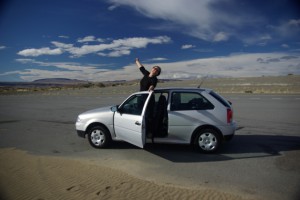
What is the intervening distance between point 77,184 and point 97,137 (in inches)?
106

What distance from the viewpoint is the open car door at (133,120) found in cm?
633

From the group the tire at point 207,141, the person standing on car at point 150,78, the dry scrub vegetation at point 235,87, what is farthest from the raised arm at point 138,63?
the dry scrub vegetation at point 235,87

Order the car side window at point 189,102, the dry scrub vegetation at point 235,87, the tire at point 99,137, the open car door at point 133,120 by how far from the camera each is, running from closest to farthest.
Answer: the open car door at point 133,120 → the car side window at point 189,102 → the tire at point 99,137 → the dry scrub vegetation at point 235,87

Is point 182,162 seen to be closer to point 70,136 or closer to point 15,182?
point 15,182

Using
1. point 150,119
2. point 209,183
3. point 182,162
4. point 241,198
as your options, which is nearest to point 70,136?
point 150,119

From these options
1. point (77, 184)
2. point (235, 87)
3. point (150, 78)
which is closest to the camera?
point (77, 184)

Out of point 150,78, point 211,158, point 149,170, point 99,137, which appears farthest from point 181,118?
point 99,137

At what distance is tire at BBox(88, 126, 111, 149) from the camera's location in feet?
25.0

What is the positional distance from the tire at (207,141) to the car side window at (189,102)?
2.02 ft

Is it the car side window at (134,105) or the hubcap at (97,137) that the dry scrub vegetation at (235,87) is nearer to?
the car side window at (134,105)

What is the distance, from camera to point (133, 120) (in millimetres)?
6758

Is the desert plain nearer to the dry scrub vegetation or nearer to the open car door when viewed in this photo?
the open car door

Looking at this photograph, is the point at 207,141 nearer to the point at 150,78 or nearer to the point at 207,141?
the point at 207,141

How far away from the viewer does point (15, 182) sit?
17.2 feet
